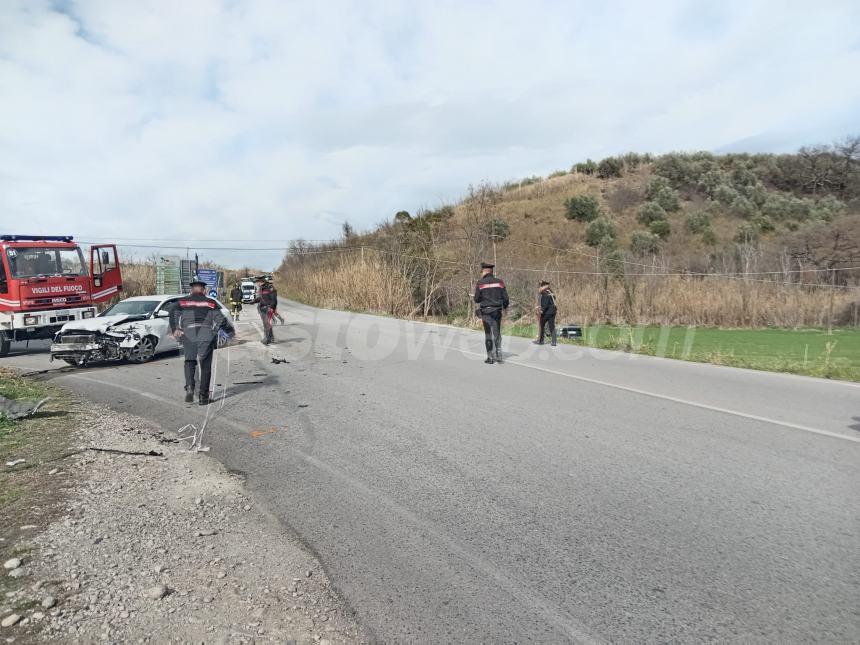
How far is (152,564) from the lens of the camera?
11.2 feet

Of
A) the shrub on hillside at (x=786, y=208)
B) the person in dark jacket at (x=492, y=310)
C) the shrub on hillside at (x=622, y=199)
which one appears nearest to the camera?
the person in dark jacket at (x=492, y=310)

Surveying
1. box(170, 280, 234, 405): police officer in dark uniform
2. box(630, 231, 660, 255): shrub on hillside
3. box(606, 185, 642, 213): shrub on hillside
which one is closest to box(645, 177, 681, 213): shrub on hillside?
box(606, 185, 642, 213): shrub on hillside

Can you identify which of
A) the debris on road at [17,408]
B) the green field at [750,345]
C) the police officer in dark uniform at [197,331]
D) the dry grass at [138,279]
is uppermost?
the dry grass at [138,279]

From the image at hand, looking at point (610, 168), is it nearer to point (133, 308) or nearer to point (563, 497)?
point (133, 308)

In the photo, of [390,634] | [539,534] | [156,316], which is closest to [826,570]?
[539,534]

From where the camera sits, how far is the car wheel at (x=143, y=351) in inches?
482

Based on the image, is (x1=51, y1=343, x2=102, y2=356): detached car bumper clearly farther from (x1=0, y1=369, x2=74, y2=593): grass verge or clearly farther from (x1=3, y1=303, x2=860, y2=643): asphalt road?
(x1=0, y1=369, x2=74, y2=593): grass verge

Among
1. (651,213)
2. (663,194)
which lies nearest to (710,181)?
(663,194)

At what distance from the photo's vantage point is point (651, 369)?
11023mm

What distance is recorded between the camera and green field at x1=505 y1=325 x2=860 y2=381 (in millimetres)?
11367

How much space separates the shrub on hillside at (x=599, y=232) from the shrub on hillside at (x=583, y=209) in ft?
12.2

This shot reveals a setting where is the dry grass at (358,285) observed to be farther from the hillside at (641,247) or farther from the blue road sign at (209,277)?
the blue road sign at (209,277)

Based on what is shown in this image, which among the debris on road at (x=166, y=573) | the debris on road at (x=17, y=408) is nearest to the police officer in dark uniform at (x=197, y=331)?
the debris on road at (x=17, y=408)

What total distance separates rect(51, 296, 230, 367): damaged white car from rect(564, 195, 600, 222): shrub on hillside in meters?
43.3
